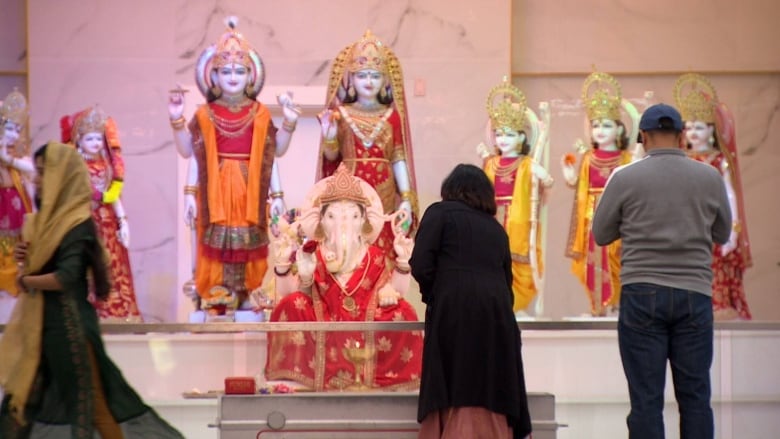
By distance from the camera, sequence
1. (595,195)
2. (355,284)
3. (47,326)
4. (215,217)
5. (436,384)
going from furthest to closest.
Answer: (595,195)
(215,217)
(355,284)
(436,384)
(47,326)

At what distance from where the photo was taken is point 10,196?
930 cm

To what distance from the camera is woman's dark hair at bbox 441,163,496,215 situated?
205 inches

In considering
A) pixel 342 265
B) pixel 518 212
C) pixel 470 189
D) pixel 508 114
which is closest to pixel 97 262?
pixel 470 189

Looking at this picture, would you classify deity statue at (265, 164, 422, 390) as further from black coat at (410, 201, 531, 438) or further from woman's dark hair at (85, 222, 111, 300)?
woman's dark hair at (85, 222, 111, 300)

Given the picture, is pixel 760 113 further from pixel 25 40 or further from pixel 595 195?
pixel 25 40

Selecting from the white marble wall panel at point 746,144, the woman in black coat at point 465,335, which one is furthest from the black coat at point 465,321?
the white marble wall panel at point 746,144

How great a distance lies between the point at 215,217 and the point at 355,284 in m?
1.88

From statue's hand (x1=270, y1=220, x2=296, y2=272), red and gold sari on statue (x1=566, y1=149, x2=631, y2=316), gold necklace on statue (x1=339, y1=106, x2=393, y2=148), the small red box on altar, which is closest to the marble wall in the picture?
red and gold sari on statue (x1=566, y1=149, x2=631, y2=316)

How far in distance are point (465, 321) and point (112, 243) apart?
4.47m

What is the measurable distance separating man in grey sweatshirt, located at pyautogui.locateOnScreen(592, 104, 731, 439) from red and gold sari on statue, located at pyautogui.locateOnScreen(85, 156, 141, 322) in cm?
471

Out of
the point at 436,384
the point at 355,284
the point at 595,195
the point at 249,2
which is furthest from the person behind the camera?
the point at 249,2

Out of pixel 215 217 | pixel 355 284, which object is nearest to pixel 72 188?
pixel 355 284

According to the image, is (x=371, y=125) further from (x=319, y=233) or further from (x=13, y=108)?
(x=13, y=108)

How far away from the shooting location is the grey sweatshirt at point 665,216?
→ 4859 millimetres
